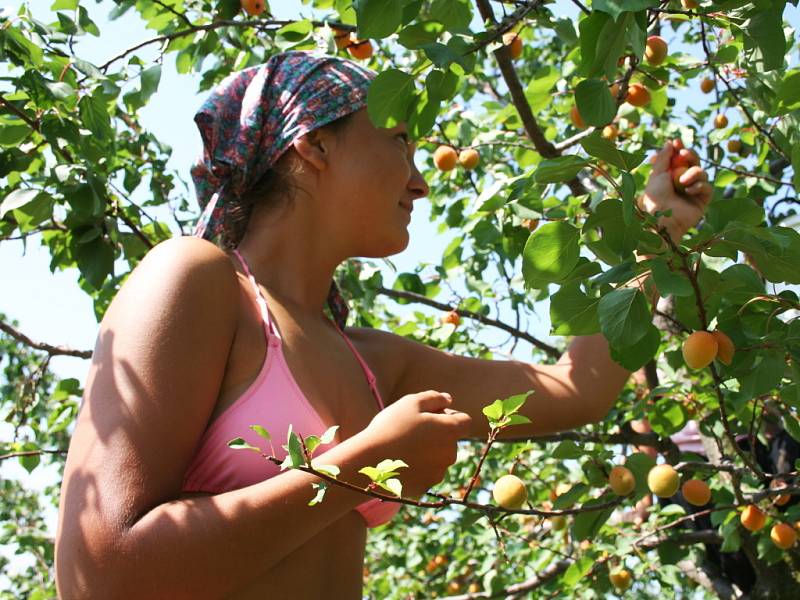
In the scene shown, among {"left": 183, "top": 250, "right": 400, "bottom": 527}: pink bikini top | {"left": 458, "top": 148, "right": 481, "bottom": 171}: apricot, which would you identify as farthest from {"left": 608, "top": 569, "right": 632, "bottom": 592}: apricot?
{"left": 183, "top": 250, "right": 400, "bottom": 527}: pink bikini top

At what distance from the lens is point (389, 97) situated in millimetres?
1677

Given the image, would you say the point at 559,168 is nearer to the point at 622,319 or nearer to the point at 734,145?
the point at 622,319

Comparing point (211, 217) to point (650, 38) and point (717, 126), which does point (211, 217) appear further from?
point (717, 126)

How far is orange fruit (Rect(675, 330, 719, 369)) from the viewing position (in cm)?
143

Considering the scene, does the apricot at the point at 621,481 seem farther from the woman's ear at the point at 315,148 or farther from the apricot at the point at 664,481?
the woman's ear at the point at 315,148

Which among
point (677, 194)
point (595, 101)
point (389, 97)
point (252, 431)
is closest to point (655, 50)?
point (677, 194)

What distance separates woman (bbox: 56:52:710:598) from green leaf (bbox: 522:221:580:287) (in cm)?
26

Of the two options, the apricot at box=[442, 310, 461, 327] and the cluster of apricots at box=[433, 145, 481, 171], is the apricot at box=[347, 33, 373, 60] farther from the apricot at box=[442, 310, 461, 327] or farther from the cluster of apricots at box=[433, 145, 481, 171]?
the apricot at box=[442, 310, 461, 327]

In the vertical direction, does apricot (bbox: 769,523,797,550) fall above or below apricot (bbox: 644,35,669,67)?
below

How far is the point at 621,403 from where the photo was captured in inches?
137

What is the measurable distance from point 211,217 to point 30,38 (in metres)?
0.92

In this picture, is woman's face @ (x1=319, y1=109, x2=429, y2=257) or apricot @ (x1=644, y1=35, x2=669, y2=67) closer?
woman's face @ (x1=319, y1=109, x2=429, y2=257)

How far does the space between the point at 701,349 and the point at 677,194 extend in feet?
1.99

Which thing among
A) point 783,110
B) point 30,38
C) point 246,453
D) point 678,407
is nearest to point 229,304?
point 246,453
